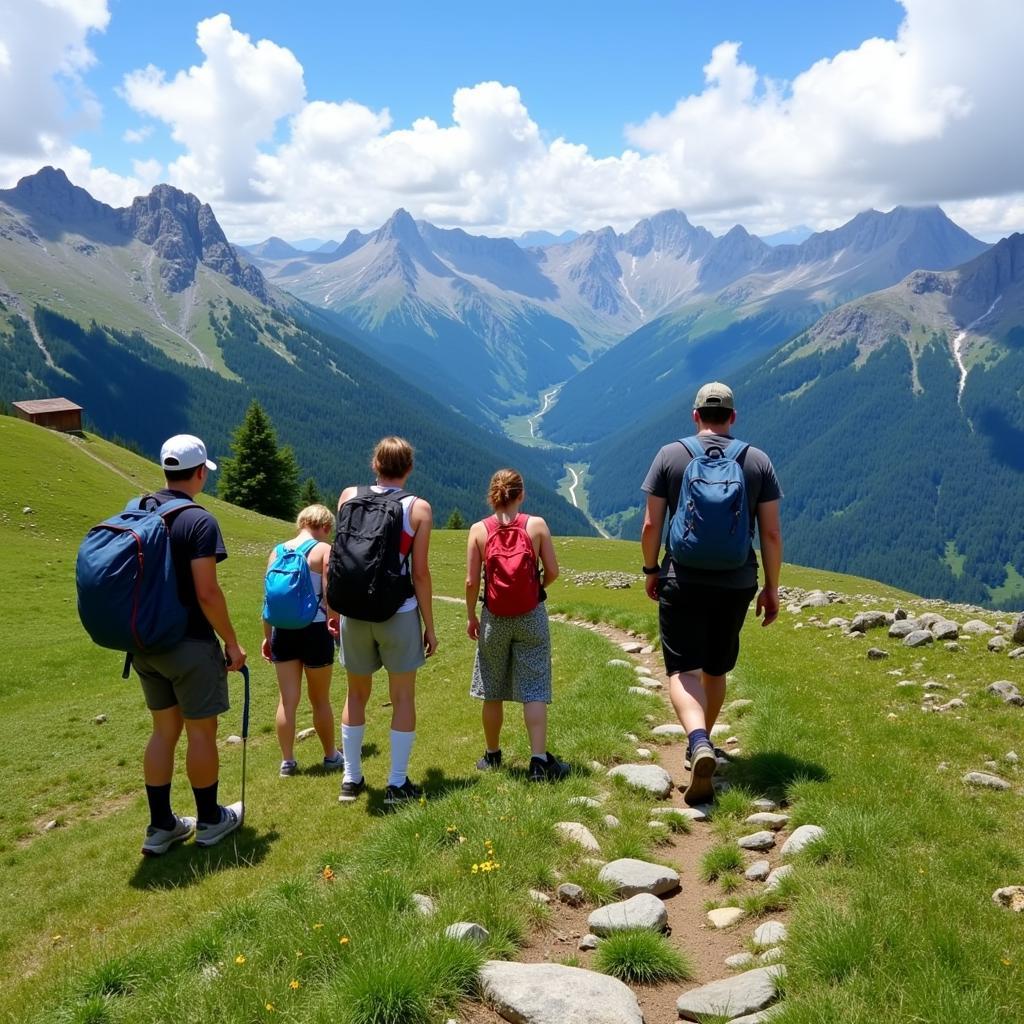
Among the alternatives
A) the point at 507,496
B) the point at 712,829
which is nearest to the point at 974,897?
the point at 712,829

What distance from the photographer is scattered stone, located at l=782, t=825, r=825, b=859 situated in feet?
21.0

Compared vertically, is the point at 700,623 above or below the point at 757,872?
above

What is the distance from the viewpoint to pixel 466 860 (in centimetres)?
625

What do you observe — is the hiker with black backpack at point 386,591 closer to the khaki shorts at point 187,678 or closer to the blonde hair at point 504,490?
the blonde hair at point 504,490

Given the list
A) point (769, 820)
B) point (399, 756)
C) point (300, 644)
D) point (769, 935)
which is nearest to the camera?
point (769, 935)

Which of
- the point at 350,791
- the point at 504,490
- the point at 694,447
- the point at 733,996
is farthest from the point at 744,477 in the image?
the point at 350,791

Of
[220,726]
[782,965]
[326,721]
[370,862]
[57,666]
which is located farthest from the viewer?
[57,666]

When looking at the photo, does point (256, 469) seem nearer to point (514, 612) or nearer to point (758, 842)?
point (514, 612)

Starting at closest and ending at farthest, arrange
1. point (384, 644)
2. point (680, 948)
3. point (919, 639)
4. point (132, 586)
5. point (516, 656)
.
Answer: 1. point (680, 948)
2. point (132, 586)
3. point (384, 644)
4. point (516, 656)
5. point (919, 639)

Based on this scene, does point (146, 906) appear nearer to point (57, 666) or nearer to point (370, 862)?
point (370, 862)

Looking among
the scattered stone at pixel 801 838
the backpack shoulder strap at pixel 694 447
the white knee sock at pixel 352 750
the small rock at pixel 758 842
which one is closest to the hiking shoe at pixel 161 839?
the white knee sock at pixel 352 750

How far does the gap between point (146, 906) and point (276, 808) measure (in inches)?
83.6

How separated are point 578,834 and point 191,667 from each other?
4144 millimetres

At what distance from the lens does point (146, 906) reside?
7.09m
